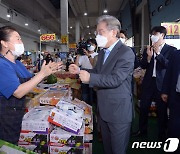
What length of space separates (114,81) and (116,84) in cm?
3

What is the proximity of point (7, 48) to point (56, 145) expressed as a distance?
3.46 feet

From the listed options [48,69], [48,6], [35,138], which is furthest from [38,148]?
[48,6]

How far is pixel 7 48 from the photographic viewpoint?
1824 mm

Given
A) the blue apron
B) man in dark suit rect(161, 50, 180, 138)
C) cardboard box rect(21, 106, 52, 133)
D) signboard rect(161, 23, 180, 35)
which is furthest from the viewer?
signboard rect(161, 23, 180, 35)

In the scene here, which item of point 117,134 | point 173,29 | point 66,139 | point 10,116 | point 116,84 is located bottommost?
point 66,139

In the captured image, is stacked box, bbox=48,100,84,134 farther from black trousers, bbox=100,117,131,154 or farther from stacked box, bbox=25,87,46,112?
stacked box, bbox=25,87,46,112

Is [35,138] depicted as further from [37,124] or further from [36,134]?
[37,124]

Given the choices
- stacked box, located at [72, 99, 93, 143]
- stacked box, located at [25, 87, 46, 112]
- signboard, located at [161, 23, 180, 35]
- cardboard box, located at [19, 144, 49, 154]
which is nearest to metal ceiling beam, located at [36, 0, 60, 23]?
signboard, located at [161, 23, 180, 35]

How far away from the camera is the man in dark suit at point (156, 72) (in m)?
3.17

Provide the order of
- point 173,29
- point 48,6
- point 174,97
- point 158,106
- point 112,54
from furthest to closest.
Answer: point 48,6 → point 173,29 → point 158,106 → point 174,97 → point 112,54

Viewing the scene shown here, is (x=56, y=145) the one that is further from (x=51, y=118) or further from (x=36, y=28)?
(x=36, y=28)

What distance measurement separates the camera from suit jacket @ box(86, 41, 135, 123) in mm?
1893

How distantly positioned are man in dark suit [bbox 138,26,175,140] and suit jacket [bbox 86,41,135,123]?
1248mm

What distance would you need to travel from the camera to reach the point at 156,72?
3209mm
